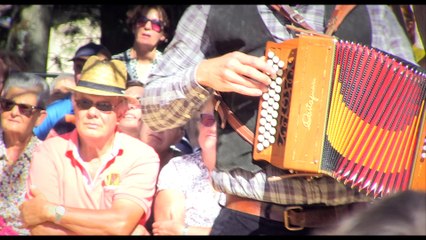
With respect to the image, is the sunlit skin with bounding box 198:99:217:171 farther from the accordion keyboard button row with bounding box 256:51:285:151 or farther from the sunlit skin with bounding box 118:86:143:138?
the accordion keyboard button row with bounding box 256:51:285:151

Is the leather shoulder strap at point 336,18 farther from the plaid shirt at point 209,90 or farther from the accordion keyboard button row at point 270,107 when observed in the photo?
the accordion keyboard button row at point 270,107

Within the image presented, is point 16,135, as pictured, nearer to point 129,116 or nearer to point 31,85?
point 31,85

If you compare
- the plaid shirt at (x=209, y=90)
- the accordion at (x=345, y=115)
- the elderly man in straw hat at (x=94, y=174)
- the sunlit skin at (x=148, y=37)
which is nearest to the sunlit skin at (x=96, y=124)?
the elderly man in straw hat at (x=94, y=174)

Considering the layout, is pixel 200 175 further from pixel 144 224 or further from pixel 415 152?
pixel 415 152

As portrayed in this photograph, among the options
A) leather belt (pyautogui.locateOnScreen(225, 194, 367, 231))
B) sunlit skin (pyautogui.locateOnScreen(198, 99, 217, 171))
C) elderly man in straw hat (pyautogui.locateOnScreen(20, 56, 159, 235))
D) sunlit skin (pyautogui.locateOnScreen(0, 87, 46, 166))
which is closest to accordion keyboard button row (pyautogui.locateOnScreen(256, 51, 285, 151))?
leather belt (pyautogui.locateOnScreen(225, 194, 367, 231))

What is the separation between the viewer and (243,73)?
2.87 metres

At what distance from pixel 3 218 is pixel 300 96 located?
1.86 m

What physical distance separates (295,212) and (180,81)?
0.60 metres

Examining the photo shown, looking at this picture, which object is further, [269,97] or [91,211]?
[91,211]

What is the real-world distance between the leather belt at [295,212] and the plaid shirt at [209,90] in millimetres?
27

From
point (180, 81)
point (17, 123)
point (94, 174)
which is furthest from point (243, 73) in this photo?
point (17, 123)

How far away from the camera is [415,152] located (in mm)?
3008
